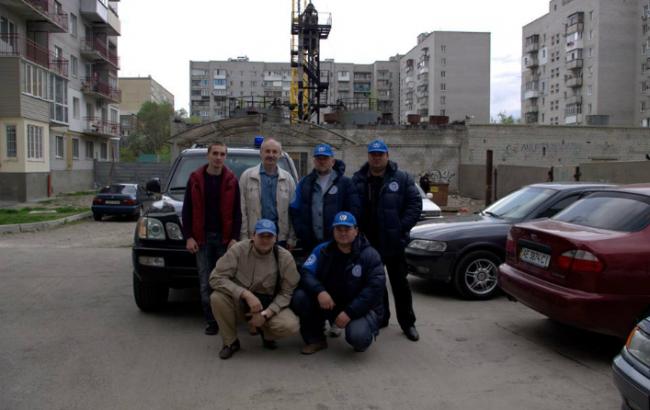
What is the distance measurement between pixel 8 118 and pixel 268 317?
2626cm

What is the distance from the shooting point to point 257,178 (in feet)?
19.0

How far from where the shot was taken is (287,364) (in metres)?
5.00

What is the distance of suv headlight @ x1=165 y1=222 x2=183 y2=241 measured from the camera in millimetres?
6070

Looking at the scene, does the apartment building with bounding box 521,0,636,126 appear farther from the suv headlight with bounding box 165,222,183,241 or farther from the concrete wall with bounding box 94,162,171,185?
the suv headlight with bounding box 165,222,183,241

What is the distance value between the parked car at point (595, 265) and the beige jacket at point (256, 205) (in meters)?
2.38

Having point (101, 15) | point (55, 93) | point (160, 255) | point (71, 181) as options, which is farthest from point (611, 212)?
point (101, 15)

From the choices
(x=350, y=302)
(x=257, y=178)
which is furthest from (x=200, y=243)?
(x=350, y=302)

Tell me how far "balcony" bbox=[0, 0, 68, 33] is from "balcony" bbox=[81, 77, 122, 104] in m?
6.48

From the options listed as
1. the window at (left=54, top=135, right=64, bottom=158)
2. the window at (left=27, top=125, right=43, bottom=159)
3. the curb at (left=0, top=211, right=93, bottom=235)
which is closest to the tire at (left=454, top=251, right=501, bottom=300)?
the curb at (left=0, top=211, right=93, bottom=235)

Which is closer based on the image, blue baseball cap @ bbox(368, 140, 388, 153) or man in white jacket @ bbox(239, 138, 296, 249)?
blue baseball cap @ bbox(368, 140, 388, 153)

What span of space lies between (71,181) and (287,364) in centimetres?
3663

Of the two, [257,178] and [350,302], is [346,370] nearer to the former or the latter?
[350,302]

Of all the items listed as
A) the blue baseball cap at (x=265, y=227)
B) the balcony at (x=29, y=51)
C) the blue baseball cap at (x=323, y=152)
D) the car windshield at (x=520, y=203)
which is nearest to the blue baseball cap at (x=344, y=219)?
the blue baseball cap at (x=265, y=227)

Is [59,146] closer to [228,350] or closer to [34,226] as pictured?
[34,226]
